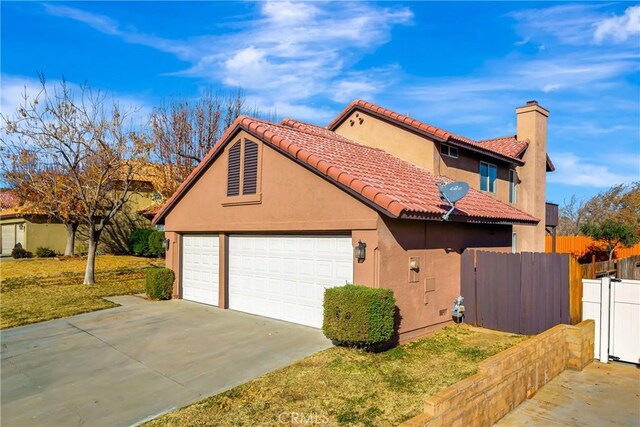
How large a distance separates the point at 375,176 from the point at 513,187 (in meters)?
10.5

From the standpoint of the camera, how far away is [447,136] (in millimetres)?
13141

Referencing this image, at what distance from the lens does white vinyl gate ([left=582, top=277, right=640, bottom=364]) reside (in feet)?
25.3

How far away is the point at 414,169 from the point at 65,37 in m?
13.0

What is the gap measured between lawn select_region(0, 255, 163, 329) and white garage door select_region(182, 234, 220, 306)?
2485mm

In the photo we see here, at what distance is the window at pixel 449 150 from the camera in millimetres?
14102

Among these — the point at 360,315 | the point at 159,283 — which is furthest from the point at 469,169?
the point at 159,283

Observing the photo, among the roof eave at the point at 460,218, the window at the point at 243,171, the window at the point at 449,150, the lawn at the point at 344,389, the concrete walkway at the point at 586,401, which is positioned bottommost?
the concrete walkway at the point at 586,401

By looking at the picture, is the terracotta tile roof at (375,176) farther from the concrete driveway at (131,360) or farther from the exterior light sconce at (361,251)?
the concrete driveway at (131,360)

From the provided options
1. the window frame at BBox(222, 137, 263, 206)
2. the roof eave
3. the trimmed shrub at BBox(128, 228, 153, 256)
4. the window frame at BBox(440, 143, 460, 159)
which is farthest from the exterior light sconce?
the trimmed shrub at BBox(128, 228, 153, 256)

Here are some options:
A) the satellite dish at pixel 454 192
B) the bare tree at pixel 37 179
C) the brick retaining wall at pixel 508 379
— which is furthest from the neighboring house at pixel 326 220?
the bare tree at pixel 37 179

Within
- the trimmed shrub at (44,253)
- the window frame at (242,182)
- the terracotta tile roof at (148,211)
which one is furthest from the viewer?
the terracotta tile roof at (148,211)

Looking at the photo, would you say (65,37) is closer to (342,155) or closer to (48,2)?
(48,2)

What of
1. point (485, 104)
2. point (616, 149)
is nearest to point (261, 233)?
point (485, 104)

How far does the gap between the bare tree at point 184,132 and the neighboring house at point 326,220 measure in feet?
35.1
